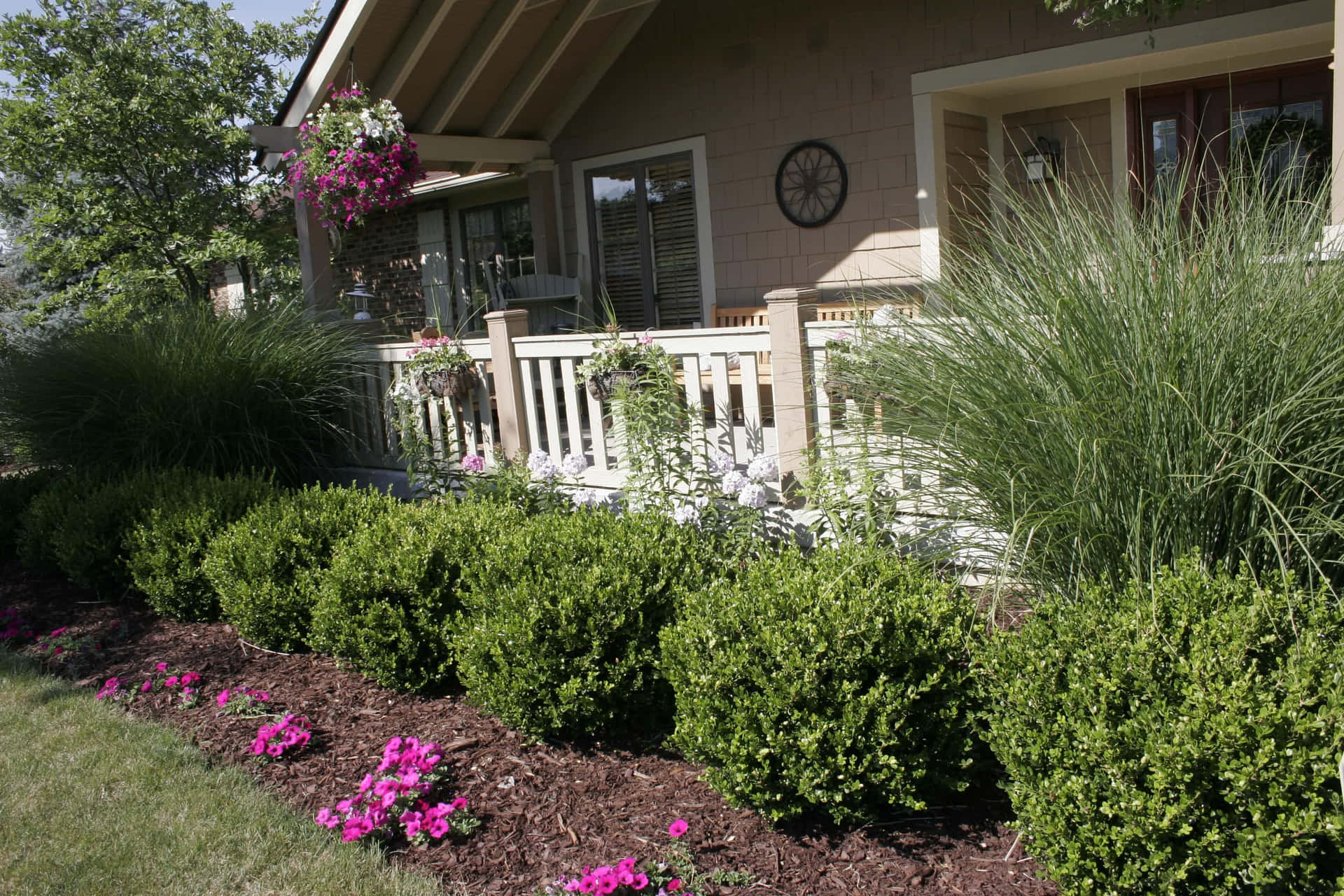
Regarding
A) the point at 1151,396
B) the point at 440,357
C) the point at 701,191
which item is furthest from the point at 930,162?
the point at 1151,396

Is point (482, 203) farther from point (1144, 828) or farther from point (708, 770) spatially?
point (1144, 828)

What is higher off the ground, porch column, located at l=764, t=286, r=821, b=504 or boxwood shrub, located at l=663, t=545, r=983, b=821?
porch column, located at l=764, t=286, r=821, b=504

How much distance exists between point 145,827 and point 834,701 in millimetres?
1954

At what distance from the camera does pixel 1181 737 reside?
1.96 metres

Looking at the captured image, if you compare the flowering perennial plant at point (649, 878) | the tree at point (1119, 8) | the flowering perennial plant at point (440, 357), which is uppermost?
the tree at point (1119, 8)

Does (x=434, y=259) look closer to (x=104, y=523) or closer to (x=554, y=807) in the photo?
(x=104, y=523)

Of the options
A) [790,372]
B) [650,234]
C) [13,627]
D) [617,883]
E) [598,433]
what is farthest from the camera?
[650,234]

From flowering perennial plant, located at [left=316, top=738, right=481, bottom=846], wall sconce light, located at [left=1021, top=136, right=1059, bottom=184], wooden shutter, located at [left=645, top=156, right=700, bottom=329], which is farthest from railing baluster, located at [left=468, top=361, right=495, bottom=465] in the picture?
wall sconce light, located at [left=1021, top=136, right=1059, bottom=184]

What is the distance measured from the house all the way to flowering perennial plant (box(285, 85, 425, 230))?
10.1 inches

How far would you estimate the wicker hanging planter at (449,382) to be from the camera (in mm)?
5574

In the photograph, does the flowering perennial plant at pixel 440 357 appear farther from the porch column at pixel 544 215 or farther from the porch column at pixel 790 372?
the porch column at pixel 544 215

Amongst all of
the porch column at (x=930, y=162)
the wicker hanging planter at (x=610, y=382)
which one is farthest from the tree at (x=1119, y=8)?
the wicker hanging planter at (x=610, y=382)

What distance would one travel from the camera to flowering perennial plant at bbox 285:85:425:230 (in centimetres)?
655

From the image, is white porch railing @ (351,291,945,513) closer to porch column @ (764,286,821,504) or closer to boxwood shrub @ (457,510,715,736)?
porch column @ (764,286,821,504)
